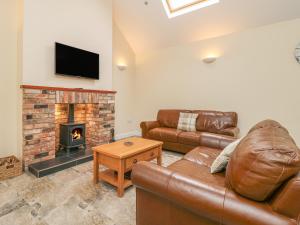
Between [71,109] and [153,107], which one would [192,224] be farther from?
[153,107]

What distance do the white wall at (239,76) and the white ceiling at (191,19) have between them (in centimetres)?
18

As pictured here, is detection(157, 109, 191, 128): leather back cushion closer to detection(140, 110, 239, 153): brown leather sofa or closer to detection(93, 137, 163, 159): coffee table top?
detection(140, 110, 239, 153): brown leather sofa

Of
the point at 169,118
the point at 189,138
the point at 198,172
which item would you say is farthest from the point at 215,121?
the point at 198,172

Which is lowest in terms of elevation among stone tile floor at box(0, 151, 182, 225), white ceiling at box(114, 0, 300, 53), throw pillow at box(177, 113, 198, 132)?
stone tile floor at box(0, 151, 182, 225)

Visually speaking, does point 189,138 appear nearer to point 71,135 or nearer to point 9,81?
point 71,135

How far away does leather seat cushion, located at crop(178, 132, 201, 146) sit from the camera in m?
3.10

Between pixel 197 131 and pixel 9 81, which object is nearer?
pixel 9 81

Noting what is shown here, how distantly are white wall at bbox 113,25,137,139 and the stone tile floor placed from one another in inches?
96.3

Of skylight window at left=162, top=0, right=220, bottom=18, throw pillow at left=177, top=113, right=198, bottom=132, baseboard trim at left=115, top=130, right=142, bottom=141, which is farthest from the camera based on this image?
baseboard trim at left=115, top=130, right=142, bottom=141

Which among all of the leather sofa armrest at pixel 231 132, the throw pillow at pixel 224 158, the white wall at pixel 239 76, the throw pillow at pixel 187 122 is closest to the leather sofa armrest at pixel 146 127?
the throw pillow at pixel 187 122

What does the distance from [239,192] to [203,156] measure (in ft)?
3.64

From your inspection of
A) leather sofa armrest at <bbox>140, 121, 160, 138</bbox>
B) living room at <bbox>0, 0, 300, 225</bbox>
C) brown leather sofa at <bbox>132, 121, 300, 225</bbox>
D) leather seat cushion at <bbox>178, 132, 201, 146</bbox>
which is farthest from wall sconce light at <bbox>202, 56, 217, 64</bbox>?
brown leather sofa at <bbox>132, 121, 300, 225</bbox>

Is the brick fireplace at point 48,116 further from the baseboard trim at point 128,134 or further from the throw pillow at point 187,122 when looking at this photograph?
the throw pillow at point 187,122

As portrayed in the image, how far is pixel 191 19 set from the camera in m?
3.65
